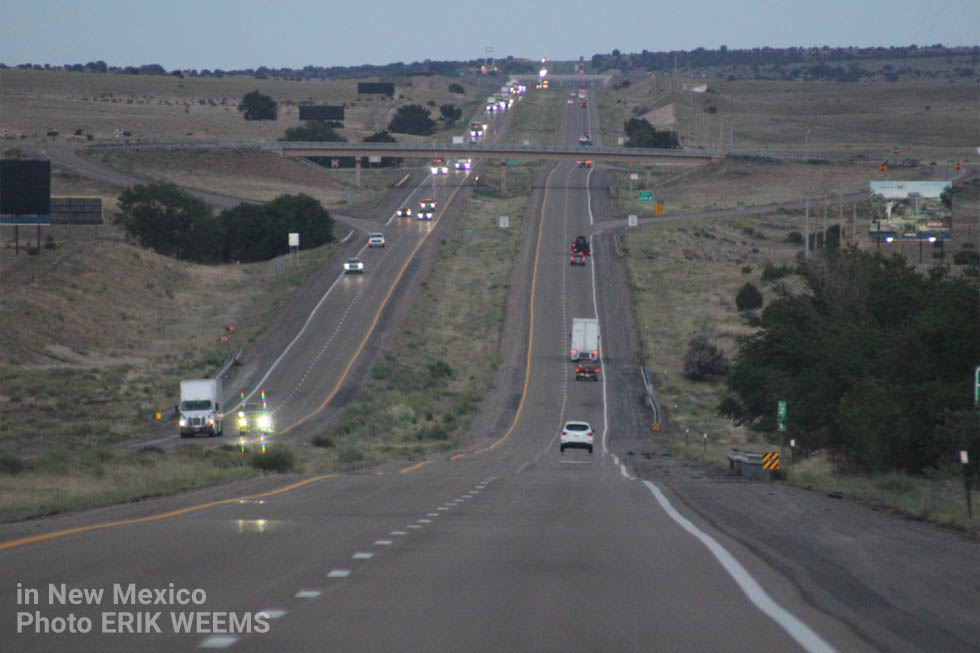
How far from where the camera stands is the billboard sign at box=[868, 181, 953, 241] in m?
100

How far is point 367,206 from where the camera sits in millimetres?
142625

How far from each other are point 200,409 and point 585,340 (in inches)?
1200

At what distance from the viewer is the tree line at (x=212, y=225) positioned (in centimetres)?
11838

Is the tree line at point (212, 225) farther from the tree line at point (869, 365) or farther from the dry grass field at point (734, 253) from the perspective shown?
the tree line at point (869, 365)

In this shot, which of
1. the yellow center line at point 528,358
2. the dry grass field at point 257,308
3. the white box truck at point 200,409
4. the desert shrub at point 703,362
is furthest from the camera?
the desert shrub at point 703,362

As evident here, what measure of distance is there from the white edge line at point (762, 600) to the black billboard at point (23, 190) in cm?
7798

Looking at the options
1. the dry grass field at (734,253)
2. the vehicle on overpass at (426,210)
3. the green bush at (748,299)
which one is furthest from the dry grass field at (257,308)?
the vehicle on overpass at (426,210)

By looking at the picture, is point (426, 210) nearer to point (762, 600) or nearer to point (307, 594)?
point (307, 594)

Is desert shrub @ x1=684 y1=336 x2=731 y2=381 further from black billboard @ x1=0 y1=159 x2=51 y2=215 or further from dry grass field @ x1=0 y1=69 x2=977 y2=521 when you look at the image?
black billboard @ x1=0 y1=159 x2=51 y2=215

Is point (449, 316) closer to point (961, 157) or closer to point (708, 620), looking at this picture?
point (708, 620)

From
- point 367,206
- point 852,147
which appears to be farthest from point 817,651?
point 852,147

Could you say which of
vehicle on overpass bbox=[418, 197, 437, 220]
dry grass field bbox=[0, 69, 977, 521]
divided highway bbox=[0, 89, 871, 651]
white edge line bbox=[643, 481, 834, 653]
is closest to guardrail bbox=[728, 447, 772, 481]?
dry grass field bbox=[0, 69, 977, 521]

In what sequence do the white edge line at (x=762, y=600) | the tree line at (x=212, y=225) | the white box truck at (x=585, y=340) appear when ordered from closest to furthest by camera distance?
the white edge line at (x=762, y=600), the white box truck at (x=585, y=340), the tree line at (x=212, y=225)

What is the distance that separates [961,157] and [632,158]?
168ft
